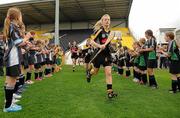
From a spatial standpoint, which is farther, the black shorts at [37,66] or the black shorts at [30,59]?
the black shorts at [37,66]

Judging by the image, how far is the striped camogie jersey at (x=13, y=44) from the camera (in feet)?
19.2

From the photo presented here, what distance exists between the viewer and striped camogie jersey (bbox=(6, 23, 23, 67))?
5.86m

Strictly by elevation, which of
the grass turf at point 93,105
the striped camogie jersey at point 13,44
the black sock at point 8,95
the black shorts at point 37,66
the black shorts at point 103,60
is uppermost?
the striped camogie jersey at point 13,44

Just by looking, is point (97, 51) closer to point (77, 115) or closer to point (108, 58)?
point (108, 58)

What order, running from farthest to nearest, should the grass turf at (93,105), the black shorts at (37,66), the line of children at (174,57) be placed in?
the black shorts at (37,66)
the line of children at (174,57)
the grass turf at (93,105)

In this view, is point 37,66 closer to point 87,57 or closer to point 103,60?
point 87,57

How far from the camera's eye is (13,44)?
19.3 feet

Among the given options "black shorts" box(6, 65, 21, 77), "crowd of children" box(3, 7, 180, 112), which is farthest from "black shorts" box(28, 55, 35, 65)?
"black shorts" box(6, 65, 21, 77)

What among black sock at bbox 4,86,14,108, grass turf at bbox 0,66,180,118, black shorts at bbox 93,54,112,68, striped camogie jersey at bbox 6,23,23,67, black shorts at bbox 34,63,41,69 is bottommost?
grass turf at bbox 0,66,180,118

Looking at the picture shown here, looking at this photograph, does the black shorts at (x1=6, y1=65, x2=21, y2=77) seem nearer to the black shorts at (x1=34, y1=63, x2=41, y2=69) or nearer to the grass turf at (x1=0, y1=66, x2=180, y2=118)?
the grass turf at (x1=0, y1=66, x2=180, y2=118)

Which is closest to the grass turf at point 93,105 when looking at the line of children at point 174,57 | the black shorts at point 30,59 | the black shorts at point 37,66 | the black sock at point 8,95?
the black sock at point 8,95

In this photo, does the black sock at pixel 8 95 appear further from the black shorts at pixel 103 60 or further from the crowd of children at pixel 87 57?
the black shorts at pixel 103 60

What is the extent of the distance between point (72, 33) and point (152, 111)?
1584 inches

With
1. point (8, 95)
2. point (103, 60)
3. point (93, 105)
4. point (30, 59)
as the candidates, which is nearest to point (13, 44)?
point (8, 95)
